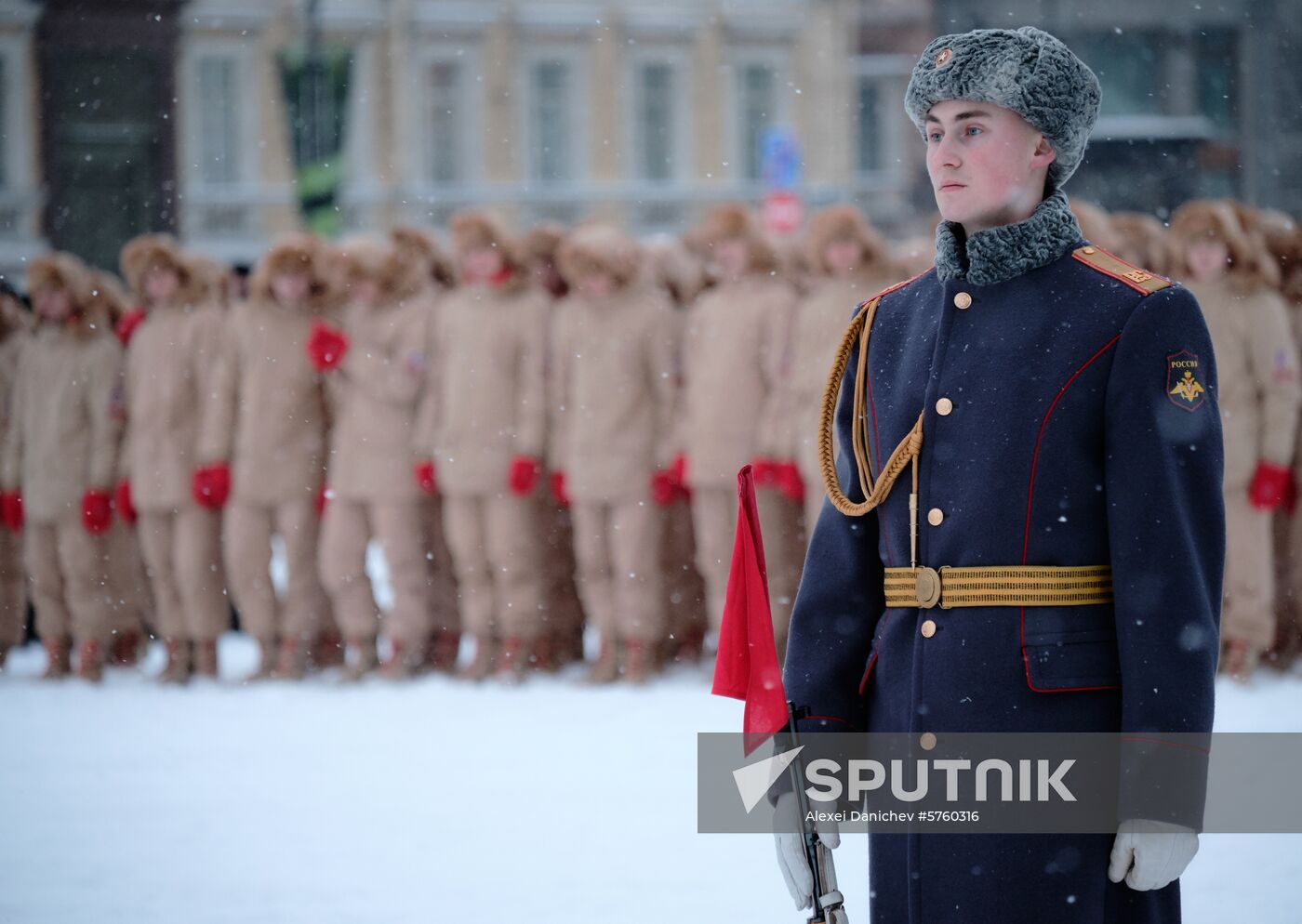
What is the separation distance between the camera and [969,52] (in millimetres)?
2420

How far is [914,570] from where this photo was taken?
2475 mm

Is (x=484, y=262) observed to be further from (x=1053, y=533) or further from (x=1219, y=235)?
(x=1053, y=533)

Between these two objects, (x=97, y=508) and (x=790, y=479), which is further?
(x=97, y=508)

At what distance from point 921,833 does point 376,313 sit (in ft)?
21.6

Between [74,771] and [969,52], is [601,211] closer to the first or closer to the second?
[74,771]

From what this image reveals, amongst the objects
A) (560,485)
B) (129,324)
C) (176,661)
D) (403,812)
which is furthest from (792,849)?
(129,324)

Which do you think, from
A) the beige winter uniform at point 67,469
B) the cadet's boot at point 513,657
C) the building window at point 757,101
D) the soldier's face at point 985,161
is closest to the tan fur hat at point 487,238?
the cadet's boot at point 513,657

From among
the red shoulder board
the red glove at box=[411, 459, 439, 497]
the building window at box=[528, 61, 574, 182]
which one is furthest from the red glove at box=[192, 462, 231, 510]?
the building window at box=[528, 61, 574, 182]

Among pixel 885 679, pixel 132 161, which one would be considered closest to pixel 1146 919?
Answer: pixel 885 679

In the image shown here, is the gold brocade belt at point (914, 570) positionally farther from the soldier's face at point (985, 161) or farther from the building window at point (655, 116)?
the building window at point (655, 116)

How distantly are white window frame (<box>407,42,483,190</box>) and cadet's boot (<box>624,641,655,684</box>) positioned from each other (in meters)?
21.2

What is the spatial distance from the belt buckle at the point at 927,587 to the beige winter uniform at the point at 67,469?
24.3 ft

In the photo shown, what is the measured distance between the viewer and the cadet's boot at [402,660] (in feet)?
27.8

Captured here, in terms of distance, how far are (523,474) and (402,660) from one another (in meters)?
1.23
